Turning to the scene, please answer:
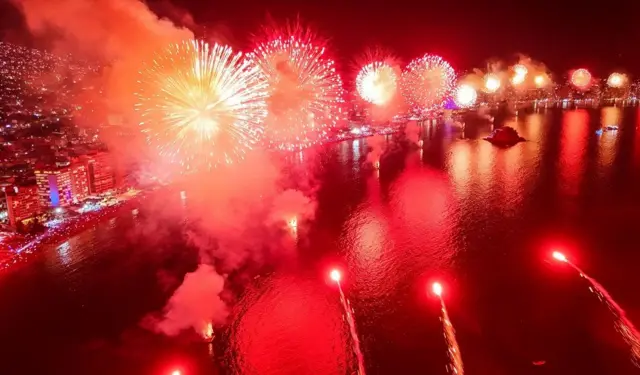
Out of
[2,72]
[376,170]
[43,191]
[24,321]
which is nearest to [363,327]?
[24,321]

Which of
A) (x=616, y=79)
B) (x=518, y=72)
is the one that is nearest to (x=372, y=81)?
(x=518, y=72)

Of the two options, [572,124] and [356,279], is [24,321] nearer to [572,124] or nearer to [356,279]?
[356,279]

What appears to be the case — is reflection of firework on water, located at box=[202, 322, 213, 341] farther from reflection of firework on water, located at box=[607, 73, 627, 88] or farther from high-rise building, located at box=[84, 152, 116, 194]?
reflection of firework on water, located at box=[607, 73, 627, 88]

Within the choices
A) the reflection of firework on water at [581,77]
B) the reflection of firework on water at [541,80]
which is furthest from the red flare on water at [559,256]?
the reflection of firework on water at [541,80]

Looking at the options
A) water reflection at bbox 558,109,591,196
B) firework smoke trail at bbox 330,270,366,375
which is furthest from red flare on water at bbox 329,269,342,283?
water reflection at bbox 558,109,591,196

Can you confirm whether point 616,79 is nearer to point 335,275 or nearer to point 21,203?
point 335,275

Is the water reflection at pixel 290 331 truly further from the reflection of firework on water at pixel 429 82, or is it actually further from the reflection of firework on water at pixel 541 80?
the reflection of firework on water at pixel 541 80
